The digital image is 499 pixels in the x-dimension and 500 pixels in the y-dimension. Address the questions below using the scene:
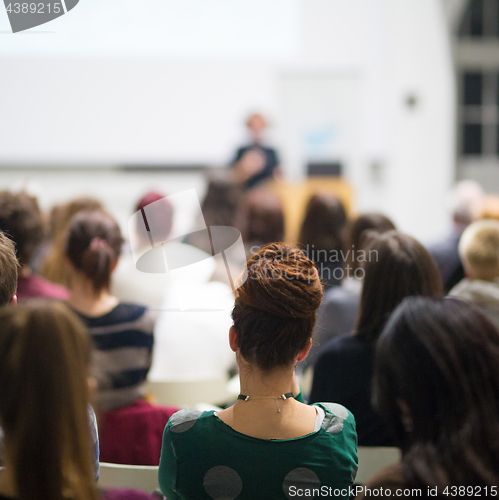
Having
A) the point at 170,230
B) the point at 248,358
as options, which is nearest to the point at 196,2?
the point at 170,230

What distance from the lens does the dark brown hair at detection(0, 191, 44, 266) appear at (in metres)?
2.00

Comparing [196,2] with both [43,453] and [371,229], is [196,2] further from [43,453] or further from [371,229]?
[43,453]

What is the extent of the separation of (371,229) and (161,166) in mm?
4494

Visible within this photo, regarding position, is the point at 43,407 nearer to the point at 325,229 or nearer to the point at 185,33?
the point at 325,229

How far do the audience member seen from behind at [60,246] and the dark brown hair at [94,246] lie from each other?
0.68m

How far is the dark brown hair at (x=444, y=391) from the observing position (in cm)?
87

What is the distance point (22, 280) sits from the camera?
2.03m

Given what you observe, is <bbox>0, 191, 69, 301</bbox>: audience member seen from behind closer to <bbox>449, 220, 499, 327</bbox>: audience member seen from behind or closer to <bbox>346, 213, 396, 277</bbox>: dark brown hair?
<bbox>346, 213, 396, 277</bbox>: dark brown hair

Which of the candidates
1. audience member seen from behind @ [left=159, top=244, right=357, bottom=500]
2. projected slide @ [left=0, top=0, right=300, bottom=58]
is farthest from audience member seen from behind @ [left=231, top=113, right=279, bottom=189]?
audience member seen from behind @ [left=159, top=244, right=357, bottom=500]

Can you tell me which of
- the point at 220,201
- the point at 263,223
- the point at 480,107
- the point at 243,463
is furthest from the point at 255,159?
the point at 243,463

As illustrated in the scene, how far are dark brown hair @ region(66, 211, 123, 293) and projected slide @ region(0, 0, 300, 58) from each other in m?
3.93

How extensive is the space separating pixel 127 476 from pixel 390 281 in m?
0.93

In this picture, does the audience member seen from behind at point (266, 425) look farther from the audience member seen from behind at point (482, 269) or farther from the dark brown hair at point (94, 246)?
the audience member seen from behind at point (482, 269)

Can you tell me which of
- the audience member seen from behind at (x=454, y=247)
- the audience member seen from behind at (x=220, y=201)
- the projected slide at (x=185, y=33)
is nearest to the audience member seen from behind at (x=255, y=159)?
the projected slide at (x=185, y=33)
